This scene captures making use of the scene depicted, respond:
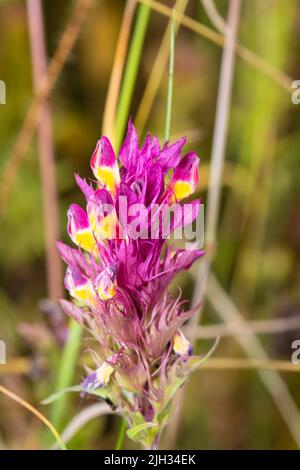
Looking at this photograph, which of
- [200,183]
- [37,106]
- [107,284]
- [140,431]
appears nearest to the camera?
[107,284]

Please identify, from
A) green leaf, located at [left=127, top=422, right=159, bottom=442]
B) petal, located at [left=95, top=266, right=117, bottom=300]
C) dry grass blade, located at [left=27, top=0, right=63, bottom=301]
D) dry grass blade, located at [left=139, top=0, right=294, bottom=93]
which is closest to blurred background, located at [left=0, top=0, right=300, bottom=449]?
dry grass blade, located at [left=27, top=0, right=63, bottom=301]

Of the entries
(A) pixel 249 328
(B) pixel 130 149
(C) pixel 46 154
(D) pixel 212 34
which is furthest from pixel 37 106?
(B) pixel 130 149

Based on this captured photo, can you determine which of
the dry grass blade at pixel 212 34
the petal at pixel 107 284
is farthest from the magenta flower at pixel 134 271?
the dry grass blade at pixel 212 34

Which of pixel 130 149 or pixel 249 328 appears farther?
pixel 249 328

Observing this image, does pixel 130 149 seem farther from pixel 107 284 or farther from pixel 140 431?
pixel 140 431

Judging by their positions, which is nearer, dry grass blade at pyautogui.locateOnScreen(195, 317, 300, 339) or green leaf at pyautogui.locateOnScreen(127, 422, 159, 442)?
green leaf at pyautogui.locateOnScreen(127, 422, 159, 442)

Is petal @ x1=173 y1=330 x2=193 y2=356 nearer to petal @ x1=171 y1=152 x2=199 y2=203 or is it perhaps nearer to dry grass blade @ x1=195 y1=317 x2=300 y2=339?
petal @ x1=171 y1=152 x2=199 y2=203
